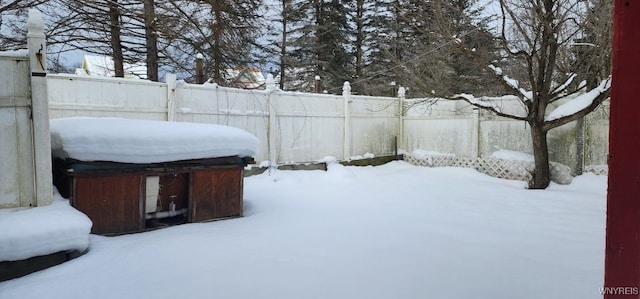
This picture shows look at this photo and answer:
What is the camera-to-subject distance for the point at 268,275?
2619mm

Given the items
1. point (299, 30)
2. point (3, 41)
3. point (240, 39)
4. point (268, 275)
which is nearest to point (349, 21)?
point (299, 30)

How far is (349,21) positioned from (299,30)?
227 centimetres

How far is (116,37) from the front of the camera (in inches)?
343

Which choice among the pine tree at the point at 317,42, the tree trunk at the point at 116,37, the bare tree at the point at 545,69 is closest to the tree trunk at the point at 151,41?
the tree trunk at the point at 116,37

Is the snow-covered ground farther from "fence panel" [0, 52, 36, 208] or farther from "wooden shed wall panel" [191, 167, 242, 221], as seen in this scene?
"fence panel" [0, 52, 36, 208]

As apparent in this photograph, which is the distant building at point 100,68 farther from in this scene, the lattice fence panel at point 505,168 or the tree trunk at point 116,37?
the lattice fence panel at point 505,168

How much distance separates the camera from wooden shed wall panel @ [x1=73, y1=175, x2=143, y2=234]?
11.3 ft

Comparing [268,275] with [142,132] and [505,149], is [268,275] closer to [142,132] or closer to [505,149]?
[142,132]

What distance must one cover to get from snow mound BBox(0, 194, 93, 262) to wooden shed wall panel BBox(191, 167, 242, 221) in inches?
49.5

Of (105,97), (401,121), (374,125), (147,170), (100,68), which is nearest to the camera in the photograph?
(147,170)

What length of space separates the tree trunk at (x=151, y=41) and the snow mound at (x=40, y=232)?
6.04m

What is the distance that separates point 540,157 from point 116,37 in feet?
29.9

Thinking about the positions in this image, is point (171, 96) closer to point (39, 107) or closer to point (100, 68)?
point (39, 107)

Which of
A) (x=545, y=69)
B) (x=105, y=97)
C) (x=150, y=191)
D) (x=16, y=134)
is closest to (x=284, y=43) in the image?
(x=545, y=69)
